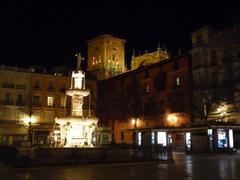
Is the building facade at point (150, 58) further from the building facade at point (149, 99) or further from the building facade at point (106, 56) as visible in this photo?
the building facade at point (149, 99)

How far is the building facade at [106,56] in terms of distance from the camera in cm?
10575

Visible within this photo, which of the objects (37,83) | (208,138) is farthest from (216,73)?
(37,83)

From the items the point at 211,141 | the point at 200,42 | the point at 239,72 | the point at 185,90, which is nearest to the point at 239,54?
the point at 239,72

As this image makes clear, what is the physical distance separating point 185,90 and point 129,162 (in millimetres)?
36095

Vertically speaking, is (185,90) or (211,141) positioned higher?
(185,90)

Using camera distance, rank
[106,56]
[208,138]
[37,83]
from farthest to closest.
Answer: [106,56], [37,83], [208,138]

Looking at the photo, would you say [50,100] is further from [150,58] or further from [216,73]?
[150,58]

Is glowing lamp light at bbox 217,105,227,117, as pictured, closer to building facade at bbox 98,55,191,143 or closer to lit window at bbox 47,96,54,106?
building facade at bbox 98,55,191,143

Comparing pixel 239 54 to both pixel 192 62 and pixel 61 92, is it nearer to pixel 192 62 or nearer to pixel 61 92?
pixel 192 62

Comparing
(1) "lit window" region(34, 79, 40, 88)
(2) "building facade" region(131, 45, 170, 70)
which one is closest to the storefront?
(1) "lit window" region(34, 79, 40, 88)

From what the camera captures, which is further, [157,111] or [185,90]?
[157,111]

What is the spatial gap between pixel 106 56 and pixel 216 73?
5591cm

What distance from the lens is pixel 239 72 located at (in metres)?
50.8

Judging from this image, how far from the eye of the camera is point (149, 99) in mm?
66812
